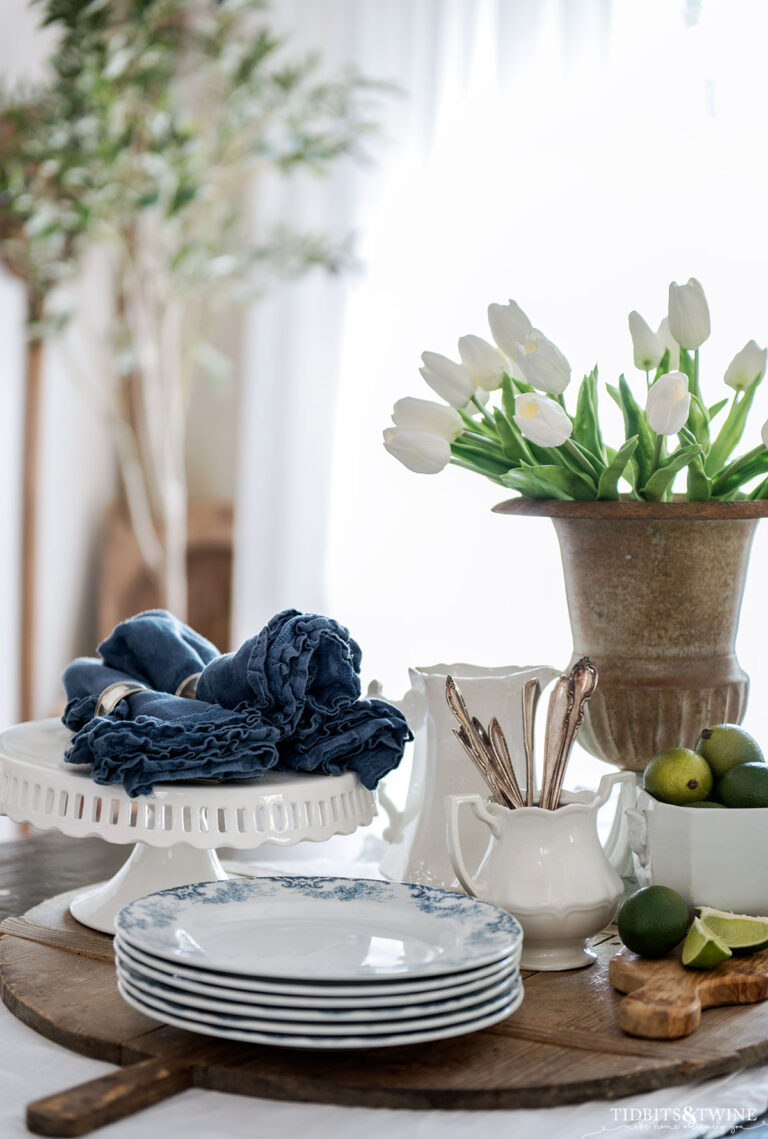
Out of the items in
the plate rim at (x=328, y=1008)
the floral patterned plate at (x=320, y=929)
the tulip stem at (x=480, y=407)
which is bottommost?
the plate rim at (x=328, y=1008)

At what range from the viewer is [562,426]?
0.85 m

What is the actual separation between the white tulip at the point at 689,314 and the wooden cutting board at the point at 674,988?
43cm

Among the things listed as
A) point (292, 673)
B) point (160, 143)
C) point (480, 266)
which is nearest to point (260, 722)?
point (292, 673)

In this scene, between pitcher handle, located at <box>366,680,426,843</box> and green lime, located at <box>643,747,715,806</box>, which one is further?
pitcher handle, located at <box>366,680,426,843</box>

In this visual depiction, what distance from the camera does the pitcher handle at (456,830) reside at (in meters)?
0.75

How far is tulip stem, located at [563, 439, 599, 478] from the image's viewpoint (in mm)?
911

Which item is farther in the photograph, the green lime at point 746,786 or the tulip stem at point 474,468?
the tulip stem at point 474,468

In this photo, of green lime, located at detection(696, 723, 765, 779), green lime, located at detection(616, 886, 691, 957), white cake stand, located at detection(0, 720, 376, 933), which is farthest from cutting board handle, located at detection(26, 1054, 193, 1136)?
green lime, located at detection(696, 723, 765, 779)

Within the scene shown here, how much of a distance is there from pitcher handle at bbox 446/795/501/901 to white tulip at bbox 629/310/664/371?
0.39m

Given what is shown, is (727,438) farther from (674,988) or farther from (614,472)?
(674,988)

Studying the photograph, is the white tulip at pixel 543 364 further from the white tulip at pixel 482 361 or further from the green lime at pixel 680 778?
the green lime at pixel 680 778

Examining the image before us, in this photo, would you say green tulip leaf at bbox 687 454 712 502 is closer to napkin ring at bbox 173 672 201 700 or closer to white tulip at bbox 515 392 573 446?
white tulip at bbox 515 392 573 446

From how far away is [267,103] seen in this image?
2.70m

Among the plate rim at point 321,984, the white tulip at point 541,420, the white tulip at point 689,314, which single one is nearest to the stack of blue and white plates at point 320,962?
the plate rim at point 321,984
